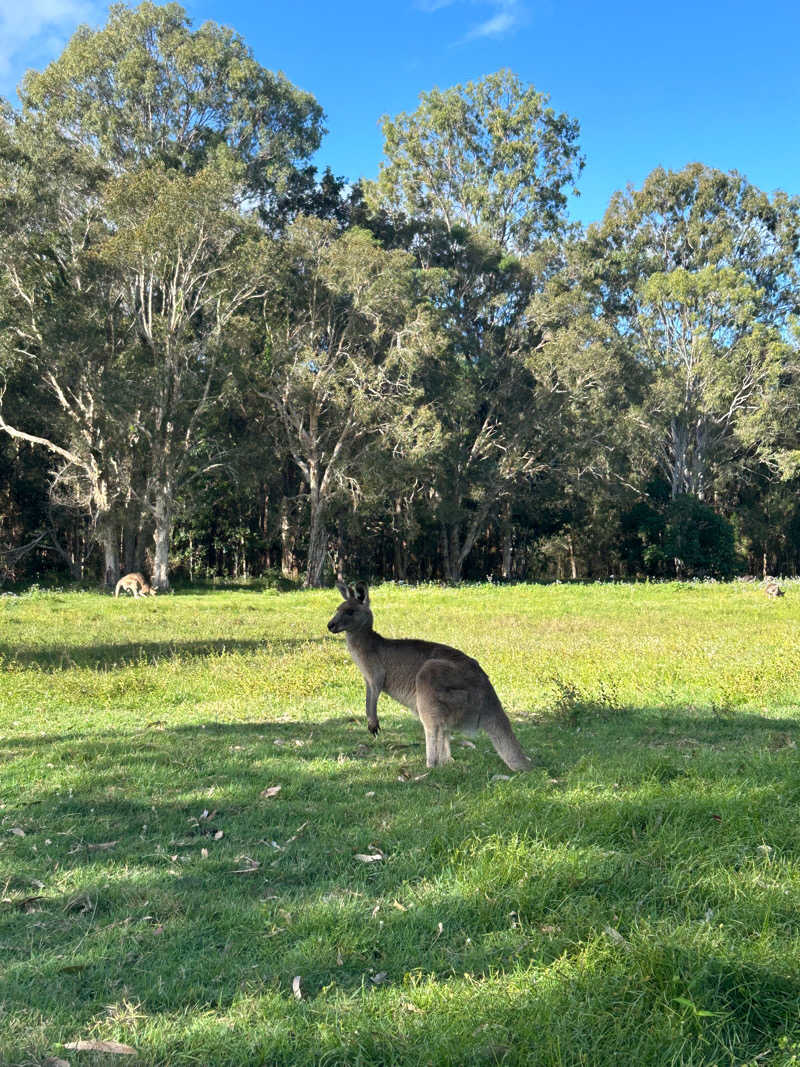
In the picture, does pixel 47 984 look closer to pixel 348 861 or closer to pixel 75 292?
pixel 348 861

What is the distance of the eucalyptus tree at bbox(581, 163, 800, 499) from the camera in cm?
4650

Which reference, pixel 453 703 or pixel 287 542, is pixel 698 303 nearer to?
pixel 287 542

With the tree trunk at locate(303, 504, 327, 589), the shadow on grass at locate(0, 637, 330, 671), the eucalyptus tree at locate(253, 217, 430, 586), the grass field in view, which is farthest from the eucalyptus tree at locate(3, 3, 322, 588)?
the grass field

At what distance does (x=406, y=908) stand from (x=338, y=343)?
34312 mm

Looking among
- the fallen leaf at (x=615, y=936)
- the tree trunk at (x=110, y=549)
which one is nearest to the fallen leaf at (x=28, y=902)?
the fallen leaf at (x=615, y=936)

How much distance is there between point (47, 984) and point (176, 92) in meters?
43.9

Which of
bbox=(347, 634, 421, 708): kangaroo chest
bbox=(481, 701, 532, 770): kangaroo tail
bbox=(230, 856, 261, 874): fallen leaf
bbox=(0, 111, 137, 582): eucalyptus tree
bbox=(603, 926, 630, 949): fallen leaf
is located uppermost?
bbox=(0, 111, 137, 582): eucalyptus tree

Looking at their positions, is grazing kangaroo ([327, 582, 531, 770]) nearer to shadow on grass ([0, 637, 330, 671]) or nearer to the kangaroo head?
the kangaroo head

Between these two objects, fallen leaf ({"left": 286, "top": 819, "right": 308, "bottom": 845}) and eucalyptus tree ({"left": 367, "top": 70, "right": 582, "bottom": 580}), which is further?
eucalyptus tree ({"left": 367, "top": 70, "right": 582, "bottom": 580})

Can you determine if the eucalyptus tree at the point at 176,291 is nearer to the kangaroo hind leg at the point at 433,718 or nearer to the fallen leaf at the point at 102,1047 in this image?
the kangaroo hind leg at the point at 433,718

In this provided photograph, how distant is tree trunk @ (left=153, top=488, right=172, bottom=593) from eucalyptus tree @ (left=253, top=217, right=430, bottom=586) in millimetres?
6463

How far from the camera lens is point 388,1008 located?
337 centimetres

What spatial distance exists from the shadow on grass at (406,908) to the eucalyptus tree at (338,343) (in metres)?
29.0

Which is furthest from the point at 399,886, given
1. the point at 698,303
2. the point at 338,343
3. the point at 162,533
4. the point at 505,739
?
the point at 698,303
